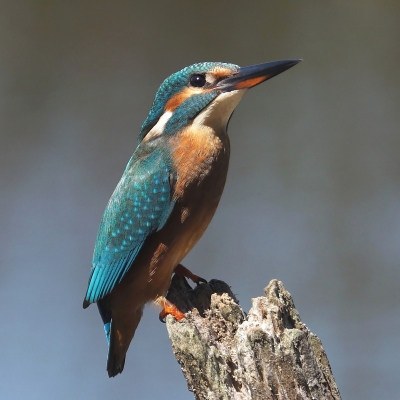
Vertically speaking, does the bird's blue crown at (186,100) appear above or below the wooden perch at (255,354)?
above

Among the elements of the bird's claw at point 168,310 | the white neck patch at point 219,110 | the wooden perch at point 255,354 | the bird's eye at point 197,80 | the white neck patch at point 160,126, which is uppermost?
the bird's eye at point 197,80

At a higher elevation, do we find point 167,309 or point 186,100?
point 186,100

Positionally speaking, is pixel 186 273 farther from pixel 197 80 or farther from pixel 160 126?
pixel 197 80

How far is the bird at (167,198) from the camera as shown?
6.38ft

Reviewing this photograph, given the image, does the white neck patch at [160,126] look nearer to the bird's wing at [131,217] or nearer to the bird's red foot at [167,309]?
the bird's wing at [131,217]

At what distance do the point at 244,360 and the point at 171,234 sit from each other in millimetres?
639

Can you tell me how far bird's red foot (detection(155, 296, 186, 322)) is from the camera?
187cm

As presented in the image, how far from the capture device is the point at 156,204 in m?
1.94

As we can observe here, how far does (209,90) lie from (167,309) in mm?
678

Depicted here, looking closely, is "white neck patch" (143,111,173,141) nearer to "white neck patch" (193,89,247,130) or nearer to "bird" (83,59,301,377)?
"bird" (83,59,301,377)

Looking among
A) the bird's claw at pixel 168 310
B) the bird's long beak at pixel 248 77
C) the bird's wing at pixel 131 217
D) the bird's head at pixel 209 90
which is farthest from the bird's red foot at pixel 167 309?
the bird's long beak at pixel 248 77

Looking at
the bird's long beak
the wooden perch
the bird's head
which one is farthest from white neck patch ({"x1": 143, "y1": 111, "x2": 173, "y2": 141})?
the wooden perch

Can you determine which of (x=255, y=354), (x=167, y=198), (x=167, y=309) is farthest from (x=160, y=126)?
(x=255, y=354)

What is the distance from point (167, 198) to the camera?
6.35 feet
